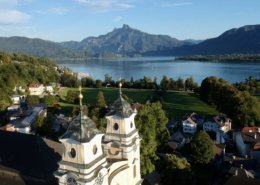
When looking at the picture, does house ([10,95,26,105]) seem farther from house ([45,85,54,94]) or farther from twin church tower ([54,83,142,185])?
twin church tower ([54,83,142,185])

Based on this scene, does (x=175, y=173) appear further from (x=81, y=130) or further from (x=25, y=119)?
Answer: (x=25, y=119)

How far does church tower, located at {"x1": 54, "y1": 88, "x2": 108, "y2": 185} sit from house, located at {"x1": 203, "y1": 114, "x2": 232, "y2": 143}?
34.0 metres

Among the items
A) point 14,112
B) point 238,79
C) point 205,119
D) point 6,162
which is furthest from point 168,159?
point 238,79

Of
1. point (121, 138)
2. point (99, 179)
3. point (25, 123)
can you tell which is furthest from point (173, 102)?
point (99, 179)

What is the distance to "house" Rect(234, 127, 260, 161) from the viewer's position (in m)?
39.2

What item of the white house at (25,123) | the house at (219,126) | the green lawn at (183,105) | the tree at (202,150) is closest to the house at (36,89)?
the white house at (25,123)

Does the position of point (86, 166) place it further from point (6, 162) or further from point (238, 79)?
point (238, 79)

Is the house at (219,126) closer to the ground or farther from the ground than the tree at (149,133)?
closer to the ground

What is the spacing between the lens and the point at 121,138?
71.9 feet

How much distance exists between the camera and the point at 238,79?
414 feet

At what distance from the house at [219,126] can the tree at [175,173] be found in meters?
18.8

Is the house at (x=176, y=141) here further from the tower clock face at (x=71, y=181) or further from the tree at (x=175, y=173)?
the tower clock face at (x=71, y=181)

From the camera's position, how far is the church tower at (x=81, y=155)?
53.7 ft

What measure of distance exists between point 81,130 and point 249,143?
30.6m
